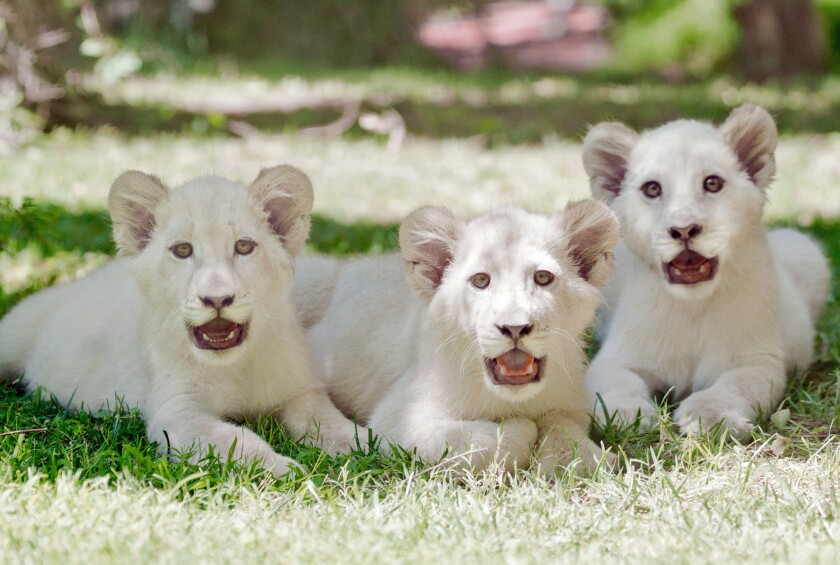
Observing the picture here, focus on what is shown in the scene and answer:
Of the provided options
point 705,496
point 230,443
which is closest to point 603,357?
point 705,496

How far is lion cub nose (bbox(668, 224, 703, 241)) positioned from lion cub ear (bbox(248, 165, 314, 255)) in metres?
1.65

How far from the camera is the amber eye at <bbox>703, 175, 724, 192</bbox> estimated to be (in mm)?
5316

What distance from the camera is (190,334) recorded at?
4.71 m

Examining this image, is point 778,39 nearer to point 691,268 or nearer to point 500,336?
point 691,268

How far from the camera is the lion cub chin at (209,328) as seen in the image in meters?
4.61

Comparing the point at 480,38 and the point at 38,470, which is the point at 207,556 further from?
the point at 480,38

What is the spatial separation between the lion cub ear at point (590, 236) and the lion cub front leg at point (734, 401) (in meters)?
0.76

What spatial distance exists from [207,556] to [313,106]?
34.9 ft

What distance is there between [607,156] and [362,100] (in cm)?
839

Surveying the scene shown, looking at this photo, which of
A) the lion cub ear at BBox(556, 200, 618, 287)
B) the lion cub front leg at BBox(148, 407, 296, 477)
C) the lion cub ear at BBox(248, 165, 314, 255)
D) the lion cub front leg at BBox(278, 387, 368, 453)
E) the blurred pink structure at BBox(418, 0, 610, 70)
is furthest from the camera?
the blurred pink structure at BBox(418, 0, 610, 70)

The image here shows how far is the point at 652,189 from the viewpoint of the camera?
545cm

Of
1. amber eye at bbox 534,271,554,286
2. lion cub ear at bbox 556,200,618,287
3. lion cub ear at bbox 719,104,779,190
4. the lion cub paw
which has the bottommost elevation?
the lion cub paw

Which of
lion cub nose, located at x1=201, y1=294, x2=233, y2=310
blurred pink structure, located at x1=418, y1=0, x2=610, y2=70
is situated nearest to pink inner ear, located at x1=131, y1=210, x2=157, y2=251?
lion cub nose, located at x1=201, y1=294, x2=233, y2=310

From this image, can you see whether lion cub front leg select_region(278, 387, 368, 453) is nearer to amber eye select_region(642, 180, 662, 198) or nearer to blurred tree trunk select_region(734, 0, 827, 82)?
amber eye select_region(642, 180, 662, 198)
